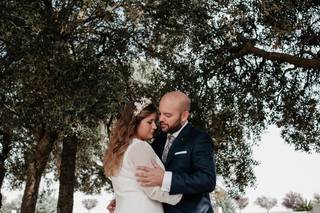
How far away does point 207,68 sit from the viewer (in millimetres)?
12727

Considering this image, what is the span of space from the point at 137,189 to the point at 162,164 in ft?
0.94

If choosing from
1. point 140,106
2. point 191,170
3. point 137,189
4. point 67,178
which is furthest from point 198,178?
point 67,178

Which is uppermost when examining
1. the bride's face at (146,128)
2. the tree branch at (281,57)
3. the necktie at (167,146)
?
the tree branch at (281,57)

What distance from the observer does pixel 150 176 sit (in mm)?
3832

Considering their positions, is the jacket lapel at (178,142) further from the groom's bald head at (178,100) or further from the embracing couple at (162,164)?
the groom's bald head at (178,100)

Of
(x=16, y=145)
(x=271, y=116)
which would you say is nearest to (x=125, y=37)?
(x=271, y=116)

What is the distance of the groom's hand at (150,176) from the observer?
151 inches

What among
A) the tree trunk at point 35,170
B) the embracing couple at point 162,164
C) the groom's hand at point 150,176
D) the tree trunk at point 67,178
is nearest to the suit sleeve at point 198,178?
the embracing couple at point 162,164

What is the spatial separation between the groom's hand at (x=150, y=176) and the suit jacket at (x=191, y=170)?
0.36 feet

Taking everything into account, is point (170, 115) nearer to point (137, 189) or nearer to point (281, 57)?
point (137, 189)

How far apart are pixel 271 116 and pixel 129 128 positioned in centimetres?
1043

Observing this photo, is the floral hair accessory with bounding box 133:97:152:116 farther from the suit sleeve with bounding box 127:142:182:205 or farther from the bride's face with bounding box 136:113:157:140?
the suit sleeve with bounding box 127:142:182:205

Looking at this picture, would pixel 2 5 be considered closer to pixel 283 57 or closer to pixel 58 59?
pixel 58 59

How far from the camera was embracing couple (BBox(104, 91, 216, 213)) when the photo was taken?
12.6ft
